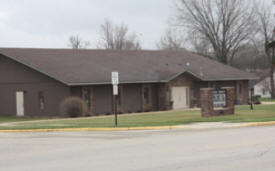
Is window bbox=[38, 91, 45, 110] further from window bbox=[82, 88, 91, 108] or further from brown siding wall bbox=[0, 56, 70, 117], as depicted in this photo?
window bbox=[82, 88, 91, 108]

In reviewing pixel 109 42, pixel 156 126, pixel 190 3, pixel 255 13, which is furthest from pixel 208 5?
pixel 156 126

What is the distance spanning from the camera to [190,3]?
61.3 metres

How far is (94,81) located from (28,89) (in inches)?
215

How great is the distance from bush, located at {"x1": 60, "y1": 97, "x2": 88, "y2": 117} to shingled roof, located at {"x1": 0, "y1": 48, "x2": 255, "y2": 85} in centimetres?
122

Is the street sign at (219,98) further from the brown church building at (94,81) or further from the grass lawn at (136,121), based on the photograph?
the brown church building at (94,81)

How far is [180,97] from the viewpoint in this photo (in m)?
38.3

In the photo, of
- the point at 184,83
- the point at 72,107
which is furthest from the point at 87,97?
the point at 184,83

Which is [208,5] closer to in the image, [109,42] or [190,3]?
[190,3]

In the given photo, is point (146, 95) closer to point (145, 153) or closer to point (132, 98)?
point (132, 98)

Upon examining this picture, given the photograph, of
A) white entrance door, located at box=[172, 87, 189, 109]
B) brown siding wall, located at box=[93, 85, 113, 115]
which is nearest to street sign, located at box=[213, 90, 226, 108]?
brown siding wall, located at box=[93, 85, 113, 115]

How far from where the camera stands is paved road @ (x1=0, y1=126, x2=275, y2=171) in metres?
9.98

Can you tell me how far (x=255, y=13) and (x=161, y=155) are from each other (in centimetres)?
5277

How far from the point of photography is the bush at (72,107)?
30594 mm

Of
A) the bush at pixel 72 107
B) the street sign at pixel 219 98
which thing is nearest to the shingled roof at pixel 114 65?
the bush at pixel 72 107
